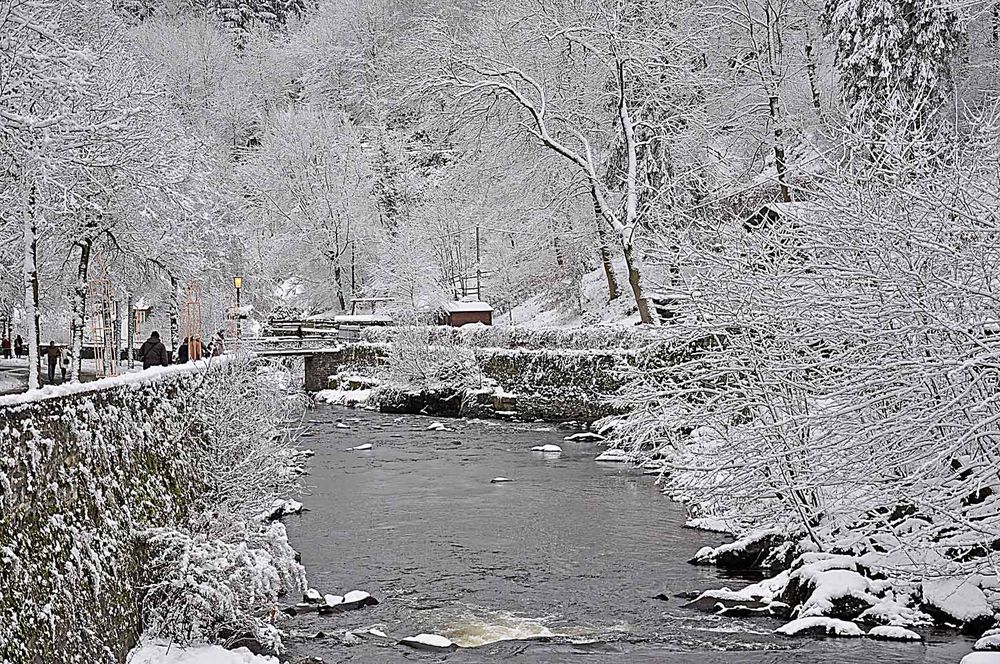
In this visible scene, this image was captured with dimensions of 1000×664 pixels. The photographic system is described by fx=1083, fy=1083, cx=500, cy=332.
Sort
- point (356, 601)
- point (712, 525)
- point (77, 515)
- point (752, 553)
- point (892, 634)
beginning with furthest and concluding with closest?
point (712, 525) < point (752, 553) < point (356, 601) < point (892, 634) < point (77, 515)

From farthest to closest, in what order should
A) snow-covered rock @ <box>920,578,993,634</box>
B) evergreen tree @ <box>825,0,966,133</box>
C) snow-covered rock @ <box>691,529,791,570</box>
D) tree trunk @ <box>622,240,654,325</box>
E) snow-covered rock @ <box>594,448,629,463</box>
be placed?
tree trunk @ <box>622,240,654,325</box>, evergreen tree @ <box>825,0,966,133</box>, snow-covered rock @ <box>594,448,629,463</box>, snow-covered rock @ <box>691,529,791,570</box>, snow-covered rock @ <box>920,578,993,634</box>

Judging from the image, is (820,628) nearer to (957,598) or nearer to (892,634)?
(892,634)

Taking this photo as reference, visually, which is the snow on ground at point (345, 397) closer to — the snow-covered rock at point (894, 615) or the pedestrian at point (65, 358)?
the pedestrian at point (65, 358)

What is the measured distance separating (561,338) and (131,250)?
543 inches

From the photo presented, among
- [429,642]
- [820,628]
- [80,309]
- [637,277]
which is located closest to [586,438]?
[637,277]

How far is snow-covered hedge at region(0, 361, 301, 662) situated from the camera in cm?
806

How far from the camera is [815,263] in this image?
1052 centimetres

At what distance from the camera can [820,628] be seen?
11.8 metres

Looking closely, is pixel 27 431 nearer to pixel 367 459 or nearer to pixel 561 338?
pixel 367 459

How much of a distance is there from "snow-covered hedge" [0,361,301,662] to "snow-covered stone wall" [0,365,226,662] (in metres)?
0.02

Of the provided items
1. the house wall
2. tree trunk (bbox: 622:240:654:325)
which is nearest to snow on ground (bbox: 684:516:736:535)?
tree trunk (bbox: 622:240:654:325)

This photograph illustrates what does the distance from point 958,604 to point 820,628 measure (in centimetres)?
147

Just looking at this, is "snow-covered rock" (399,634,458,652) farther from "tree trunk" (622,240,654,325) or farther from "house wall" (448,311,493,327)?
"house wall" (448,311,493,327)

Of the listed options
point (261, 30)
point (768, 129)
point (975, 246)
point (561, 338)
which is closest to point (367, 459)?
point (561, 338)
